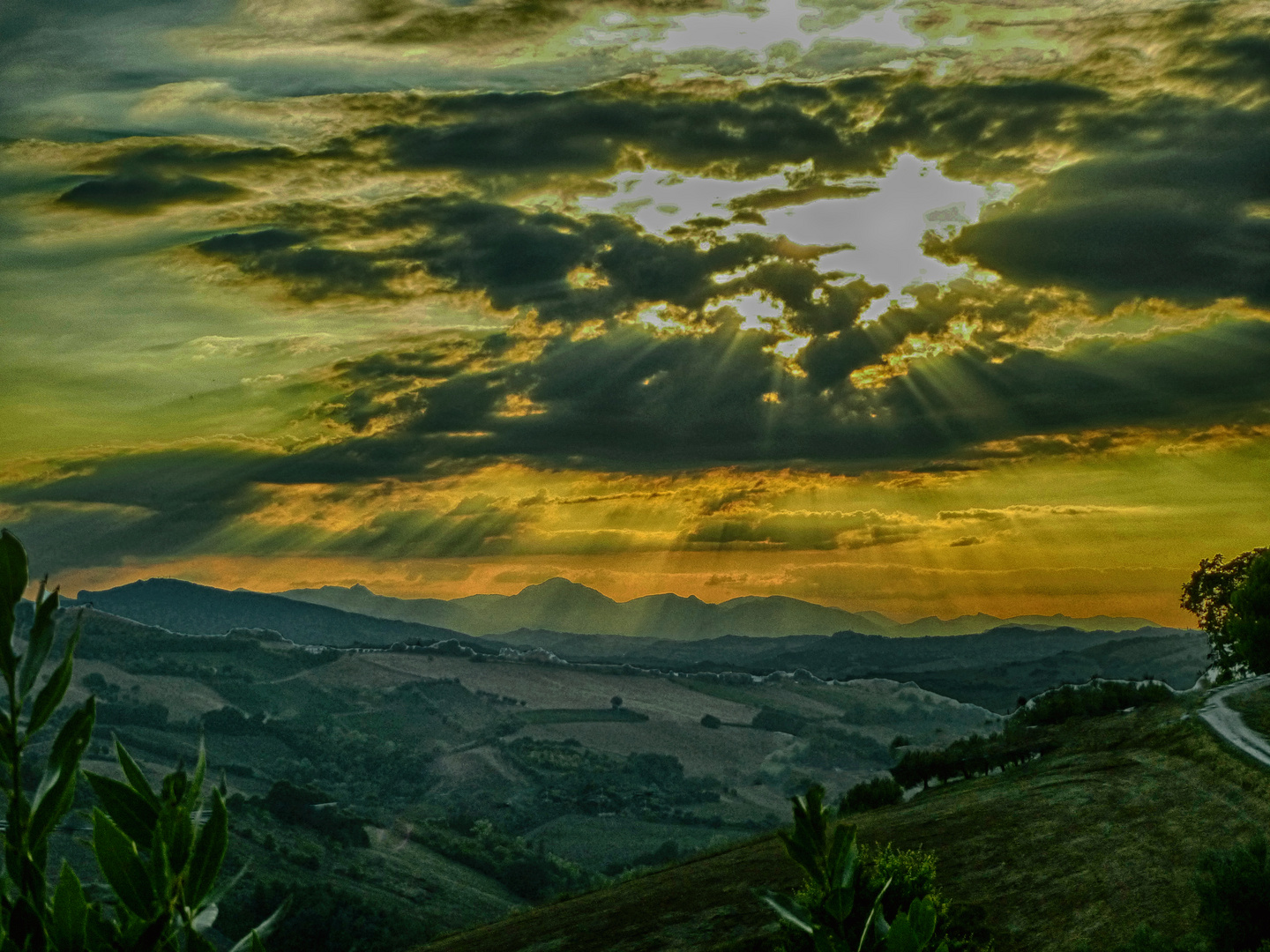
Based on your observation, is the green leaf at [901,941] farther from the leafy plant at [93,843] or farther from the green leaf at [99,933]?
the green leaf at [99,933]

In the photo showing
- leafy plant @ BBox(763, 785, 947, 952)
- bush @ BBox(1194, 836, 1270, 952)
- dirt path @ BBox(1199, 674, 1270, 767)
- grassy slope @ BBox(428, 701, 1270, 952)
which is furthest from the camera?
dirt path @ BBox(1199, 674, 1270, 767)

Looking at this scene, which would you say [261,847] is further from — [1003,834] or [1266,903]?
[1266,903]

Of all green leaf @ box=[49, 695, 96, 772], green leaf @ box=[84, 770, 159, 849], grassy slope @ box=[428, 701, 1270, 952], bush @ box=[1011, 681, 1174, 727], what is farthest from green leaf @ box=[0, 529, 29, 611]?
bush @ box=[1011, 681, 1174, 727]

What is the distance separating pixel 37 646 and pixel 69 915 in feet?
3.05

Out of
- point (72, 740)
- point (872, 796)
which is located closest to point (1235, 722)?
point (872, 796)

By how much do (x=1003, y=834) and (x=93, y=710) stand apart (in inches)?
1692

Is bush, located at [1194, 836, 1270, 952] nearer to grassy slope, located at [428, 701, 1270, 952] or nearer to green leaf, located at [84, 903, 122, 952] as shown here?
grassy slope, located at [428, 701, 1270, 952]

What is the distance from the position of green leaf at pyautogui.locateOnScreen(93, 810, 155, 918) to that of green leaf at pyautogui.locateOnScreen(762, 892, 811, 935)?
253 cm

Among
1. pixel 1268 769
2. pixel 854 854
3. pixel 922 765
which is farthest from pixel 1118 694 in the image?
pixel 854 854

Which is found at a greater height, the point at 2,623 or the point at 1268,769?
the point at 2,623

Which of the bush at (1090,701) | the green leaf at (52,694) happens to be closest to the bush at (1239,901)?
the green leaf at (52,694)

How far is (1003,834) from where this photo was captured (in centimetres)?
4188

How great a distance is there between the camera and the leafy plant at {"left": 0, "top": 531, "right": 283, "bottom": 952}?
12.1ft

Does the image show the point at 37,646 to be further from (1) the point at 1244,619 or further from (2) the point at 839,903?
(1) the point at 1244,619
